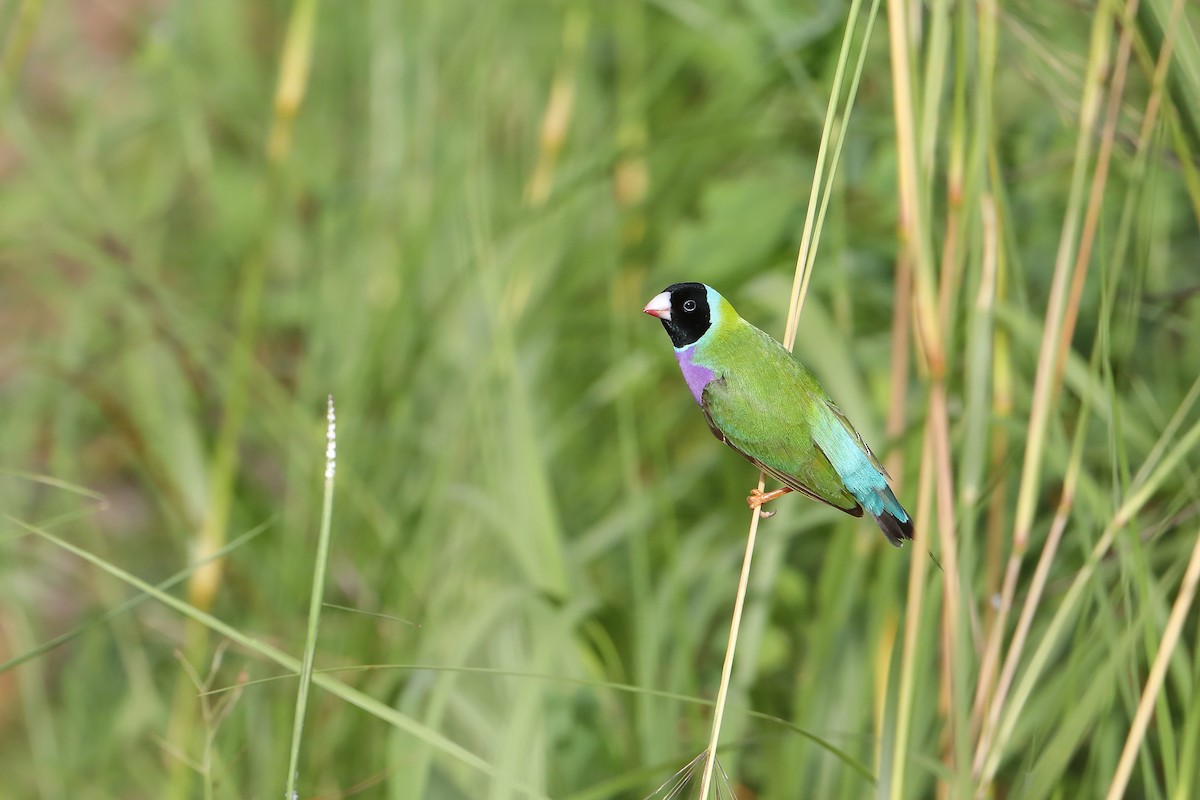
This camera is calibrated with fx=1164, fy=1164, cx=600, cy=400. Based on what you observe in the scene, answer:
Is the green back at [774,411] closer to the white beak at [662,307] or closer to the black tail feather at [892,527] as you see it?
the black tail feather at [892,527]

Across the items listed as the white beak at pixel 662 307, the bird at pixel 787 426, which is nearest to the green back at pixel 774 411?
the bird at pixel 787 426

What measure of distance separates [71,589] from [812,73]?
288 cm

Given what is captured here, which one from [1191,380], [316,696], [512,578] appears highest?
[1191,380]

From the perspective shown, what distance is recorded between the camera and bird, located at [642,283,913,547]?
1.58 meters

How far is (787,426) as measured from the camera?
61.9 inches

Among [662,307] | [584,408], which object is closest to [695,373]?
[662,307]

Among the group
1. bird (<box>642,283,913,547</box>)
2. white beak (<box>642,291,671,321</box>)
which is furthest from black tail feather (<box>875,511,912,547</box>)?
white beak (<box>642,291,671,321</box>)

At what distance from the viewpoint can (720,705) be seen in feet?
4.09

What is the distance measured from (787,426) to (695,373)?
165mm

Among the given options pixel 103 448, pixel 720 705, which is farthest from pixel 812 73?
pixel 103 448

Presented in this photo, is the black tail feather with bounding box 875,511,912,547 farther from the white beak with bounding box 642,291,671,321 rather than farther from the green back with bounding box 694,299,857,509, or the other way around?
the white beak with bounding box 642,291,671,321

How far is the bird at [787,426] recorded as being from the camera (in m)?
1.58

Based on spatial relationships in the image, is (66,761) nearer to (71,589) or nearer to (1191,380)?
(71,589)

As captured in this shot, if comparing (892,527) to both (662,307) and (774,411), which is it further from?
(662,307)
